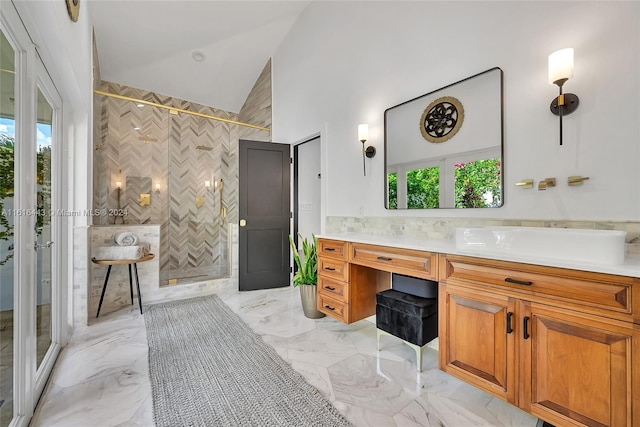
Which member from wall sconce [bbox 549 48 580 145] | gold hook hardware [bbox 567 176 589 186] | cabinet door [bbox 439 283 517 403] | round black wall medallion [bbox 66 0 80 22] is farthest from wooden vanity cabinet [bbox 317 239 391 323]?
round black wall medallion [bbox 66 0 80 22]

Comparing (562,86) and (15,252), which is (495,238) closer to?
(562,86)

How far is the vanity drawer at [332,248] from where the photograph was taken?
2.36m

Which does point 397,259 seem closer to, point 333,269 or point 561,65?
point 333,269

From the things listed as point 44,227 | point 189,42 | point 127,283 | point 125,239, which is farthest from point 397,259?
point 189,42

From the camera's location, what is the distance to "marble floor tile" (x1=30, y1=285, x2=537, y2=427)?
145cm

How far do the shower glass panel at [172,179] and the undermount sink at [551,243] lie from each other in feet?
10.6

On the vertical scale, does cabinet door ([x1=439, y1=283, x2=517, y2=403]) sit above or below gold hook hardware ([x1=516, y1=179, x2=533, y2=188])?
below

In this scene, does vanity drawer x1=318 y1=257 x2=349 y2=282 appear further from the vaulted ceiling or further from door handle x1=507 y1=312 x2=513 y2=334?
the vaulted ceiling

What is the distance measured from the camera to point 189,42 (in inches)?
151

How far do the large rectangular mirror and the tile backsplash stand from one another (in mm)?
118

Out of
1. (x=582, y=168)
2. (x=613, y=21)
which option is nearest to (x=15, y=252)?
(x=582, y=168)

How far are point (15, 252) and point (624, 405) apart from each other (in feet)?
8.59

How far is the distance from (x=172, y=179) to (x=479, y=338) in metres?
3.96

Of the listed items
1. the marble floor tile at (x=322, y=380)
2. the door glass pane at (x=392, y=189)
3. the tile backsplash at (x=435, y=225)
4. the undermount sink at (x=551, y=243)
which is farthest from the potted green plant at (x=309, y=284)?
the undermount sink at (x=551, y=243)
